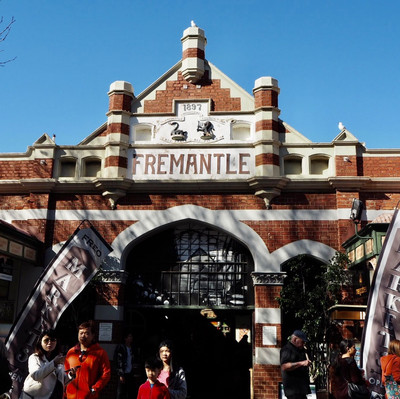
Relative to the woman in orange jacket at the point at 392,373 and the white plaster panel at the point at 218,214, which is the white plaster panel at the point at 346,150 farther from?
the woman in orange jacket at the point at 392,373

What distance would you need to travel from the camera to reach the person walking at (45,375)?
6301 mm

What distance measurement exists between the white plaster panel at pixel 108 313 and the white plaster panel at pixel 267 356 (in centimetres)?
369

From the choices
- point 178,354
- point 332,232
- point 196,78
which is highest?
point 196,78

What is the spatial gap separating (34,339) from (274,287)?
662cm

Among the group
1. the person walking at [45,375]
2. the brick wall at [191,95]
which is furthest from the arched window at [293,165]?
the person walking at [45,375]

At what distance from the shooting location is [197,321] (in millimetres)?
18953

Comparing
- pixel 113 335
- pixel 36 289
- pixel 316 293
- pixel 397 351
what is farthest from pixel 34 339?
pixel 316 293

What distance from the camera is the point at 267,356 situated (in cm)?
1352

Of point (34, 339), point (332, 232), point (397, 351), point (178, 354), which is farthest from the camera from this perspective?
point (178, 354)

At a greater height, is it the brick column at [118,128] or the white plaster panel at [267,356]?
the brick column at [118,128]

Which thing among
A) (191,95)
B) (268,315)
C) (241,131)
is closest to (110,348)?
(268,315)

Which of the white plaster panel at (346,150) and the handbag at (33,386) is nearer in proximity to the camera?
the handbag at (33,386)

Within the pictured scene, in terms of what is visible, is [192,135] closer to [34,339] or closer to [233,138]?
[233,138]

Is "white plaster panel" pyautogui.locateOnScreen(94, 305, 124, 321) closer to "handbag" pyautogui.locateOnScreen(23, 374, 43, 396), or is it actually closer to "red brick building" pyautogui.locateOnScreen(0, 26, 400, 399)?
"red brick building" pyautogui.locateOnScreen(0, 26, 400, 399)
